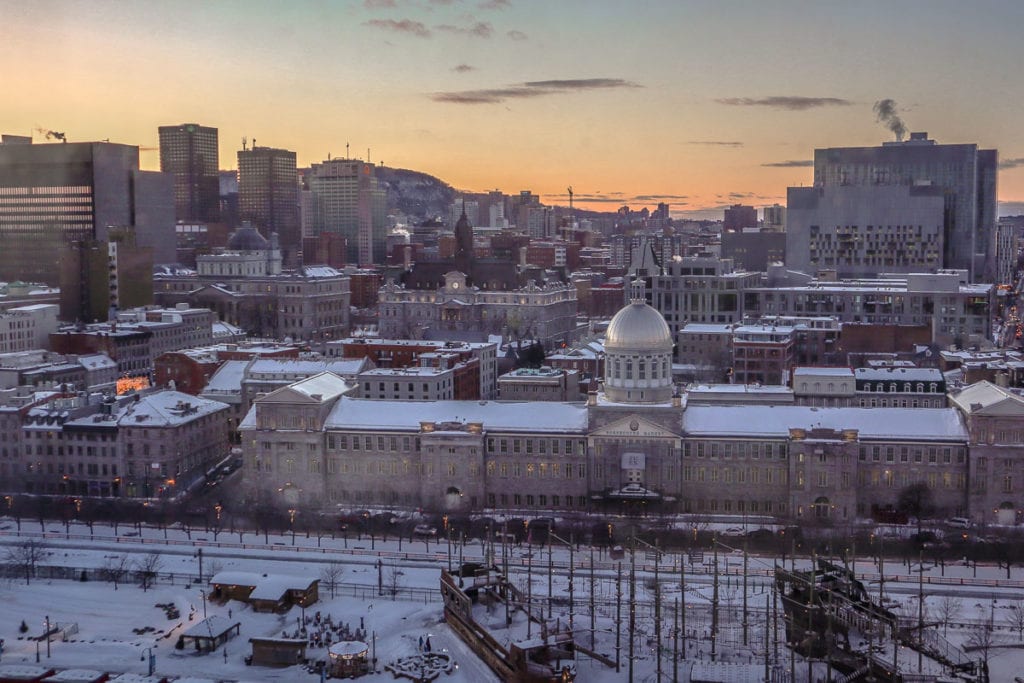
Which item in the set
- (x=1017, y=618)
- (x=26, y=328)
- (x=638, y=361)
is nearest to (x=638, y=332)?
(x=638, y=361)

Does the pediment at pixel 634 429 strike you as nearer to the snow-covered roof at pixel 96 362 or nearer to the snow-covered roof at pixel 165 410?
the snow-covered roof at pixel 165 410

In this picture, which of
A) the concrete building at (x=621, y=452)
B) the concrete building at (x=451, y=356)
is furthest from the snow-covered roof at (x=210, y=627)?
the concrete building at (x=451, y=356)

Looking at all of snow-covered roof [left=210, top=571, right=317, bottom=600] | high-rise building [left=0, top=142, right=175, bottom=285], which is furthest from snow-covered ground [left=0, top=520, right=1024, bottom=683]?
high-rise building [left=0, top=142, right=175, bottom=285]

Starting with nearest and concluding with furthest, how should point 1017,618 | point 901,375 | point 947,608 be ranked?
point 1017,618 < point 947,608 < point 901,375

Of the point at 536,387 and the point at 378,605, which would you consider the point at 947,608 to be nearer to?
the point at 378,605

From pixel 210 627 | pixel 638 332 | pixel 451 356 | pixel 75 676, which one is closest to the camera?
pixel 75 676

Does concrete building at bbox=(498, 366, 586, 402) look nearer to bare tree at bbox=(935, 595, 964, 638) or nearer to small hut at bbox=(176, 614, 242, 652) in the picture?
bare tree at bbox=(935, 595, 964, 638)
